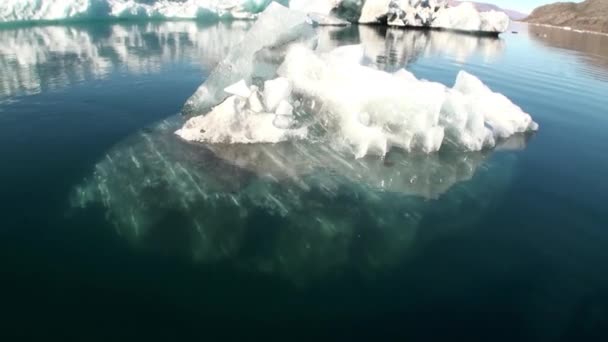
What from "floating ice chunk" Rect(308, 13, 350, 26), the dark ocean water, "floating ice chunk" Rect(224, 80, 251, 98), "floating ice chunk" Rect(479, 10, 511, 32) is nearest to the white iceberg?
"floating ice chunk" Rect(224, 80, 251, 98)

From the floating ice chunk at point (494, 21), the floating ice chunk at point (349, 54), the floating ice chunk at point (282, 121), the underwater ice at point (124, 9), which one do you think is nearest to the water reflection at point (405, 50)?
the floating ice chunk at point (349, 54)

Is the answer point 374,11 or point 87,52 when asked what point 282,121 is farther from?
point 374,11

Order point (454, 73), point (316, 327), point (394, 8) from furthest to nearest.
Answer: point (394, 8), point (454, 73), point (316, 327)

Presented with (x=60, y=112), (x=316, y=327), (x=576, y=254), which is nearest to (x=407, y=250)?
(x=316, y=327)

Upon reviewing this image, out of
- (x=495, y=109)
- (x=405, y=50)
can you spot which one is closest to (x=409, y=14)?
(x=405, y=50)

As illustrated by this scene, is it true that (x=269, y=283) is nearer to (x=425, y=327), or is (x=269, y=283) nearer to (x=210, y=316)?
(x=210, y=316)
